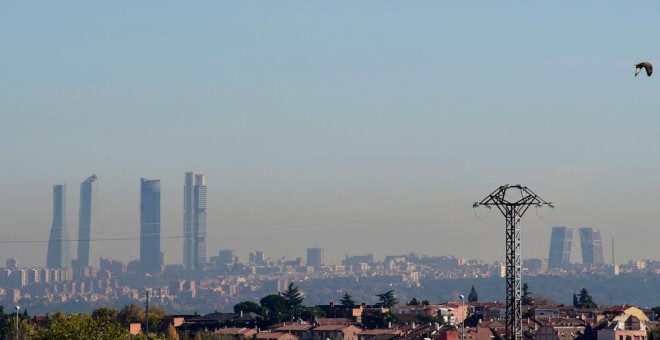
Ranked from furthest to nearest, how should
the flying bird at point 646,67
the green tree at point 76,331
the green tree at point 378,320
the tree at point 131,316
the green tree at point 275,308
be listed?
the green tree at point 275,308, the tree at point 131,316, the green tree at point 378,320, the green tree at point 76,331, the flying bird at point 646,67

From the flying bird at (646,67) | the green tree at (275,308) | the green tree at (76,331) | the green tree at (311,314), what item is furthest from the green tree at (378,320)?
the flying bird at (646,67)

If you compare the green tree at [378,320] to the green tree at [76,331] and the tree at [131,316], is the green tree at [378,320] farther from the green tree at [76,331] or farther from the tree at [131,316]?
the green tree at [76,331]

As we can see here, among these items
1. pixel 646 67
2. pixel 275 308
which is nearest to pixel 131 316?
pixel 275 308

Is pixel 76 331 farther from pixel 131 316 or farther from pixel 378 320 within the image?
pixel 131 316

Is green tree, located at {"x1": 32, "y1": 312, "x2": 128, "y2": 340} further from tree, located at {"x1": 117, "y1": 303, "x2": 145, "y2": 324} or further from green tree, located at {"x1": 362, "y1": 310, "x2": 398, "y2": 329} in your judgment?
green tree, located at {"x1": 362, "y1": 310, "x2": 398, "y2": 329}

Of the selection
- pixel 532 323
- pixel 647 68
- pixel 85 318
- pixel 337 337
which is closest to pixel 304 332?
pixel 337 337

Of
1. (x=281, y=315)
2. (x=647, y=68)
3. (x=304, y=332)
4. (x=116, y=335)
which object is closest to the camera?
(x=647, y=68)

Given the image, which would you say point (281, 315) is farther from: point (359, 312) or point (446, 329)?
point (446, 329)

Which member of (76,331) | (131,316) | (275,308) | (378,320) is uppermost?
(275,308)
